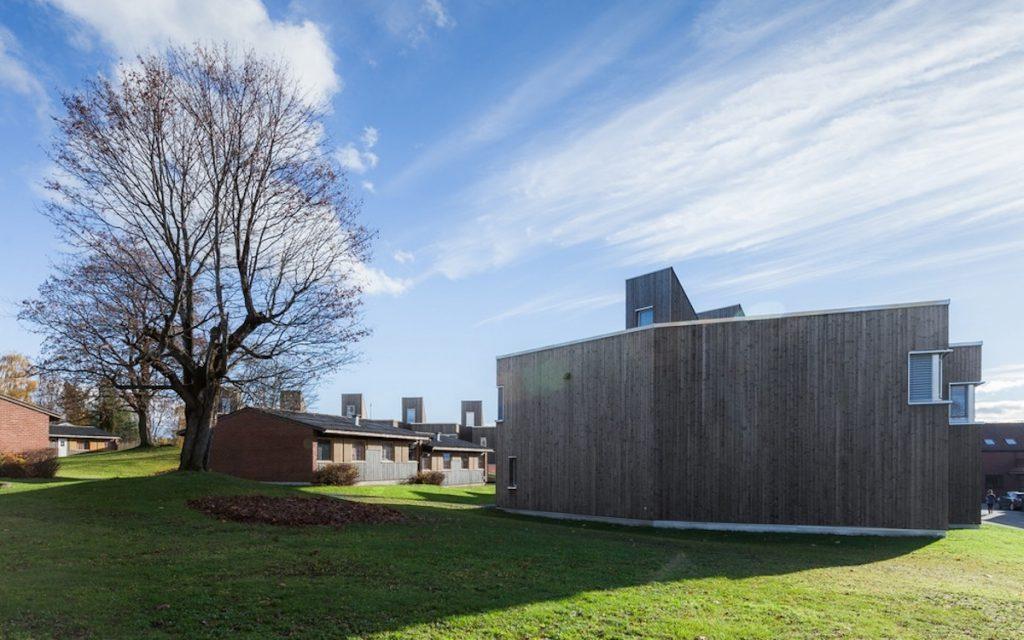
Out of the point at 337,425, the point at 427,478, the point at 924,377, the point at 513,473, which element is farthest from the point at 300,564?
the point at 427,478

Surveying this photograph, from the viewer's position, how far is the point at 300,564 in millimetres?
10289

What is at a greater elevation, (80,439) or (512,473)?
(512,473)

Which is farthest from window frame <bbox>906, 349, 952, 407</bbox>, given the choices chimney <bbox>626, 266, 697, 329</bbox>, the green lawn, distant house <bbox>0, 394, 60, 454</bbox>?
distant house <bbox>0, 394, 60, 454</bbox>

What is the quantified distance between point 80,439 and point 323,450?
38323mm

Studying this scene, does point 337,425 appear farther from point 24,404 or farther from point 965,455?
point 965,455

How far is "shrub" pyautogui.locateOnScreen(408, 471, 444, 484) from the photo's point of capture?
42.5 m

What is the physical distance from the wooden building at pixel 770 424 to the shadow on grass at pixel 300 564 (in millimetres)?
1614

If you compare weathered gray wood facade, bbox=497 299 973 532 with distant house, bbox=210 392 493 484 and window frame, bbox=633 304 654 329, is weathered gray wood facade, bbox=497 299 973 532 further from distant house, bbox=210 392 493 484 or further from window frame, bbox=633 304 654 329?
distant house, bbox=210 392 493 484

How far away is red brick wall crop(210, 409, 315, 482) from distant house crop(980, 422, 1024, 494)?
55304 millimetres

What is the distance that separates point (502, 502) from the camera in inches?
1074

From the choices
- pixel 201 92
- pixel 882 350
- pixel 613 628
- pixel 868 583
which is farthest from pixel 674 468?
pixel 201 92

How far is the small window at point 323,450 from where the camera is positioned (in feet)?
122

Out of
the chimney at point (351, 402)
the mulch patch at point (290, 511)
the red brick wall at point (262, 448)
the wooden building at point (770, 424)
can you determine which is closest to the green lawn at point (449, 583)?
the mulch patch at point (290, 511)

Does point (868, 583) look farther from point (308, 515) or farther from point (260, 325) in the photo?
point (260, 325)
